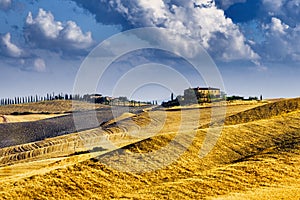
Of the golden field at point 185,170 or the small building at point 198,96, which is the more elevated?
the small building at point 198,96

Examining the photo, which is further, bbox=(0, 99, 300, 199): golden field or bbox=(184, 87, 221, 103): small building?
bbox=(184, 87, 221, 103): small building

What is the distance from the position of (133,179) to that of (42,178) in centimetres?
543

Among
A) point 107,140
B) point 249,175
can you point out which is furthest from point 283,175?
point 107,140

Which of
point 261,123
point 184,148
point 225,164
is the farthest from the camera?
point 261,123

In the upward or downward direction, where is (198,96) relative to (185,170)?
upward

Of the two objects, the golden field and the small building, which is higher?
the small building

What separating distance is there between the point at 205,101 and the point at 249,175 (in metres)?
73.5

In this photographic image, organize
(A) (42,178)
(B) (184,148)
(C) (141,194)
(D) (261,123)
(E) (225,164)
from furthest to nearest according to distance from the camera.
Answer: (D) (261,123) < (B) (184,148) < (E) (225,164) < (A) (42,178) < (C) (141,194)

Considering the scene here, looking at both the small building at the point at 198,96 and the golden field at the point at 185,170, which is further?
the small building at the point at 198,96

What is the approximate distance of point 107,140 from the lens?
5269cm

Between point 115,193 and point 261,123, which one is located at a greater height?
point 261,123

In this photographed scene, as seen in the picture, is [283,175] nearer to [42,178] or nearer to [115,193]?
[115,193]

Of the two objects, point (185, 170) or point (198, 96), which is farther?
point (198, 96)

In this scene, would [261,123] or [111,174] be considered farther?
[261,123]
